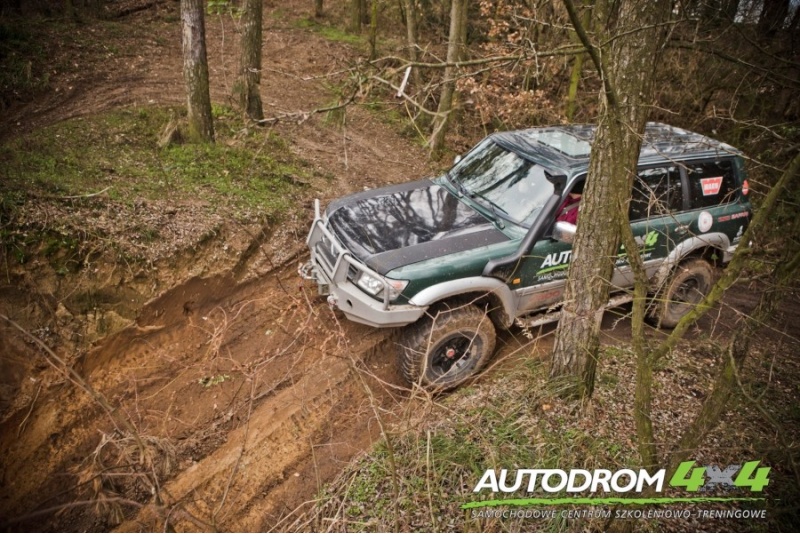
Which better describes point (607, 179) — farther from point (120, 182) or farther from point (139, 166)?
point (139, 166)

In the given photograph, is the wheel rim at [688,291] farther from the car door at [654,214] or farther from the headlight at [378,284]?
the headlight at [378,284]

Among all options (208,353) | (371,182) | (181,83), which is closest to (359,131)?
(371,182)

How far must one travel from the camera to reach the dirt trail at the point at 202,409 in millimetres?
3729

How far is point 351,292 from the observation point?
4.62m

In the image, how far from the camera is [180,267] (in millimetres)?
5738

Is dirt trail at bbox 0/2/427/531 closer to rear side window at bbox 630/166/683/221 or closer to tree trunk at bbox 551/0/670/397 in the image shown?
tree trunk at bbox 551/0/670/397

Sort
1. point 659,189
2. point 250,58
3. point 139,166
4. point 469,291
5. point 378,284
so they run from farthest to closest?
point 250,58, point 139,166, point 659,189, point 469,291, point 378,284

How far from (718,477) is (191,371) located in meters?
4.71

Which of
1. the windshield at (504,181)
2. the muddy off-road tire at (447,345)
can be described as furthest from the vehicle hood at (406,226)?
the muddy off-road tire at (447,345)

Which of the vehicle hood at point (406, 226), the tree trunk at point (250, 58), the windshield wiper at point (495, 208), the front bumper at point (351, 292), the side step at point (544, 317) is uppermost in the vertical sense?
the tree trunk at point (250, 58)

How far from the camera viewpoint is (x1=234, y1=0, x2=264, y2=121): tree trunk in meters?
8.09

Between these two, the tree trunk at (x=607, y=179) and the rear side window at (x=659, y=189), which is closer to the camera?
the tree trunk at (x=607, y=179)

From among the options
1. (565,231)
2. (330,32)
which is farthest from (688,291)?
(330,32)

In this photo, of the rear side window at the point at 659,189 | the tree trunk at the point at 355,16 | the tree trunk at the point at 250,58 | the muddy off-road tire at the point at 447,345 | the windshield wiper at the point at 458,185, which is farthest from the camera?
the tree trunk at the point at 355,16
